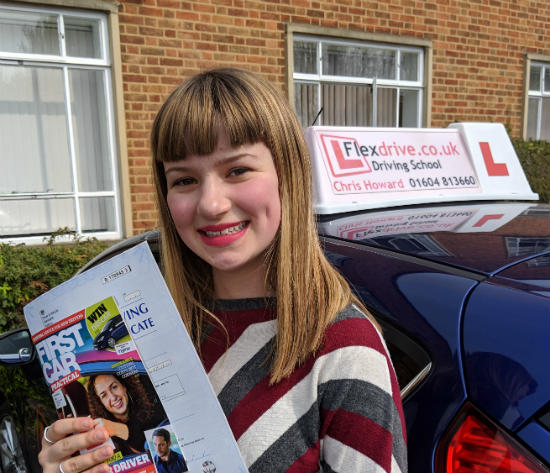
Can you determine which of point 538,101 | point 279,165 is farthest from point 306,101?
point 279,165

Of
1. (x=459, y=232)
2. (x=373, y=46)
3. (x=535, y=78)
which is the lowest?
(x=459, y=232)

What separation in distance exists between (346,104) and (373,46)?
2.69 ft

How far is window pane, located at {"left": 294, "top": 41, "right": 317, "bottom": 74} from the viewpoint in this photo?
609 cm

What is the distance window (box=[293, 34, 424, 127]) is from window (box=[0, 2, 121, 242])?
7.86 ft

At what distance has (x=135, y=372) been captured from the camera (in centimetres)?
106

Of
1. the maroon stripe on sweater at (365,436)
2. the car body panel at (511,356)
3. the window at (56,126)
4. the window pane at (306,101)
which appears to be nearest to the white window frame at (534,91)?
the window pane at (306,101)

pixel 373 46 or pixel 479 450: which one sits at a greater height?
pixel 373 46

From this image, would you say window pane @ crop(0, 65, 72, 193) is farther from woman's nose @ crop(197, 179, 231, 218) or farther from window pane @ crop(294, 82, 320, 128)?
woman's nose @ crop(197, 179, 231, 218)

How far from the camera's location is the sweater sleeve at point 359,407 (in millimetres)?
927

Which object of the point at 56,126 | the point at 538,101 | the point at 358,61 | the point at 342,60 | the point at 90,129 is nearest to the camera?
the point at 56,126

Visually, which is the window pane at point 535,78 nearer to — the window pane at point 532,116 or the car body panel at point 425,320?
the window pane at point 532,116

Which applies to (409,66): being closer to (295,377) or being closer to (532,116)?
(532,116)

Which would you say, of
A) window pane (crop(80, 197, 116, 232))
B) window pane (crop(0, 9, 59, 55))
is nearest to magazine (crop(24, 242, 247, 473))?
window pane (crop(80, 197, 116, 232))

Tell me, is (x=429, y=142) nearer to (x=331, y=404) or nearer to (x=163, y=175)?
(x=163, y=175)
